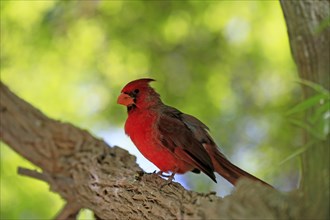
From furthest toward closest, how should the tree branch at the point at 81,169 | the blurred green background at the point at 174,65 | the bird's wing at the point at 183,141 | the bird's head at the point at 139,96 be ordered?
1. the blurred green background at the point at 174,65
2. the bird's head at the point at 139,96
3. the bird's wing at the point at 183,141
4. the tree branch at the point at 81,169

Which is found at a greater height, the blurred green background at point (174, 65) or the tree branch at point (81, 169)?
the blurred green background at point (174, 65)

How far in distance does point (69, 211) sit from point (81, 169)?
0.24m

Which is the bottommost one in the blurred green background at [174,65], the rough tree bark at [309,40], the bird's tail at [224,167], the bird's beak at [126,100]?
the bird's tail at [224,167]

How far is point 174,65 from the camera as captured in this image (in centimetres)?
613

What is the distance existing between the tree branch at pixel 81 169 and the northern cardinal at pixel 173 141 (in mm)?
140

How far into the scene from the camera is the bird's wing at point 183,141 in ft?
9.93

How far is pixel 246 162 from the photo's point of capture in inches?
228

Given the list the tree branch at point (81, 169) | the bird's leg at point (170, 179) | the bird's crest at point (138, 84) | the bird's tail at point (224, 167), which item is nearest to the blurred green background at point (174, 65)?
the tree branch at point (81, 169)

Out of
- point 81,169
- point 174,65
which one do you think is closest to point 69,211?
point 81,169

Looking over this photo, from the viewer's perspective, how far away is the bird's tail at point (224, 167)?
3027 millimetres

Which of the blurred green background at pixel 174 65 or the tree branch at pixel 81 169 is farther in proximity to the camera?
the blurred green background at pixel 174 65

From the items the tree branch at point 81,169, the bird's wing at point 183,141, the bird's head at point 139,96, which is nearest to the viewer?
the tree branch at point 81,169

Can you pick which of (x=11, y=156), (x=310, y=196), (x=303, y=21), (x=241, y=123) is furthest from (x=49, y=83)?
(x=310, y=196)

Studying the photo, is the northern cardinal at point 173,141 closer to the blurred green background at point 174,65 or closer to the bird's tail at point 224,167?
the bird's tail at point 224,167
